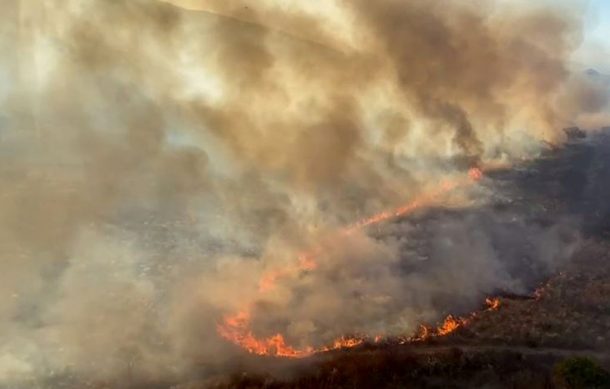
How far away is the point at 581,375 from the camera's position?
1008 inches

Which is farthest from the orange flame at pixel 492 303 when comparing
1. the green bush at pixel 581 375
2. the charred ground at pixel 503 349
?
the green bush at pixel 581 375

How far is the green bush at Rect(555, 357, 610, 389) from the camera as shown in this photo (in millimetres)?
25344

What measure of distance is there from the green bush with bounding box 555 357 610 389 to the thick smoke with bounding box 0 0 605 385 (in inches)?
308

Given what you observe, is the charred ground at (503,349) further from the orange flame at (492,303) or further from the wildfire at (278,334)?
the wildfire at (278,334)

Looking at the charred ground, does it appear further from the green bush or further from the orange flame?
the orange flame

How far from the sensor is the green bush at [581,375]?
25.3 metres

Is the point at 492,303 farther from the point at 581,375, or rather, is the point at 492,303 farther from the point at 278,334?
the point at 278,334

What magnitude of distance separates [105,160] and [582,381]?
30.3m

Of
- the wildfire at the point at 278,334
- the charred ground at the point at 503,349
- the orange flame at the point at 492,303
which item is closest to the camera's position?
the charred ground at the point at 503,349

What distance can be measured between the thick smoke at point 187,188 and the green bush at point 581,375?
7829 millimetres

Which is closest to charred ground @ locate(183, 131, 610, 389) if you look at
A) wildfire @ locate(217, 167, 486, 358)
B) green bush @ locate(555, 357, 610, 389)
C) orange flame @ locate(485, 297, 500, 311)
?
green bush @ locate(555, 357, 610, 389)

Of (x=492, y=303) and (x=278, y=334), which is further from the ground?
(x=492, y=303)

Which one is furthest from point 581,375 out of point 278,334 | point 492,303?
point 278,334

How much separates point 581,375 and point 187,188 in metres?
31.4
